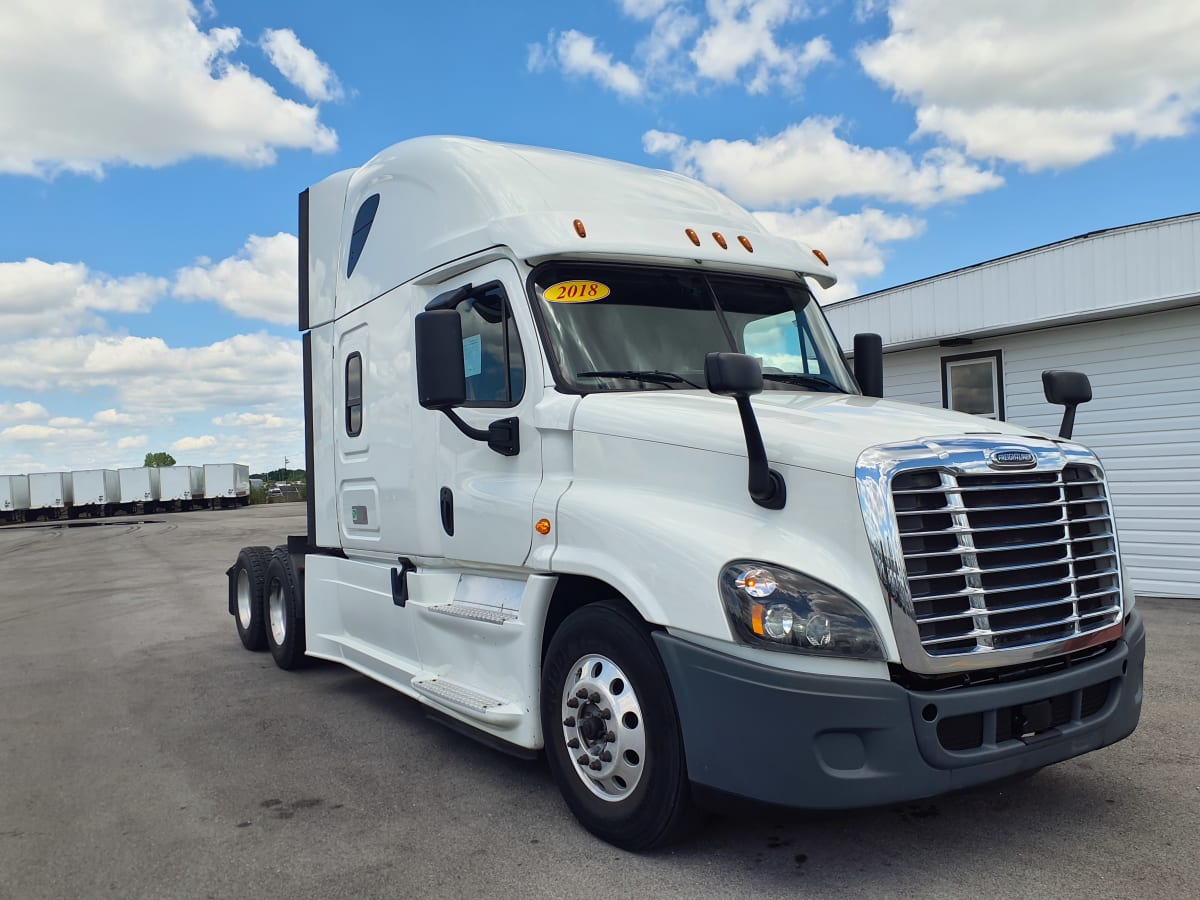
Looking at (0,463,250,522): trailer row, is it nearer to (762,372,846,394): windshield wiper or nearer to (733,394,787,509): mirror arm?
(762,372,846,394): windshield wiper

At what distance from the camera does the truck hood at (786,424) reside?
3750mm

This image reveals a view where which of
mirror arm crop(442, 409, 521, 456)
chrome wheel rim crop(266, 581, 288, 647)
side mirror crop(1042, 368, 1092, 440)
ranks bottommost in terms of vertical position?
chrome wheel rim crop(266, 581, 288, 647)

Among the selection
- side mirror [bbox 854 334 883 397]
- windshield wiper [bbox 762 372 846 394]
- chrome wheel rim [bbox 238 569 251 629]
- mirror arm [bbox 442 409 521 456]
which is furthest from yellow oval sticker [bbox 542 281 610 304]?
chrome wheel rim [bbox 238 569 251 629]

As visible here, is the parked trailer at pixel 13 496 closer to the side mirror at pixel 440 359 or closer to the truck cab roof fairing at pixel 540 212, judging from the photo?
the truck cab roof fairing at pixel 540 212

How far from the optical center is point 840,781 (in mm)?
3461

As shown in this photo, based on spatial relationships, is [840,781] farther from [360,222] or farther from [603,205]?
[360,222]

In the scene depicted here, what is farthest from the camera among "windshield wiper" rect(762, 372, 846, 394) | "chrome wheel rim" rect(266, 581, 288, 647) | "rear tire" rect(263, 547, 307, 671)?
"chrome wheel rim" rect(266, 581, 288, 647)

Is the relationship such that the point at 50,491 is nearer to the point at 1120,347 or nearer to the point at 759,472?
the point at 1120,347

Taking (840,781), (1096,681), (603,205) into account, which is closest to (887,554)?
(840,781)

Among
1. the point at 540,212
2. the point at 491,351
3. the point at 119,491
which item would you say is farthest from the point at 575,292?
the point at 119,491

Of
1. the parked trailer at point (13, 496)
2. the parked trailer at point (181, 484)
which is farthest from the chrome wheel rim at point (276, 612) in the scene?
the parked trailer at point (181, 484)

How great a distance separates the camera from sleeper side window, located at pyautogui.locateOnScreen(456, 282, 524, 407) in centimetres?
492

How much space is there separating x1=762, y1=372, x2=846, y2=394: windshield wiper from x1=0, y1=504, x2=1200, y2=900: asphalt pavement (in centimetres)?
211

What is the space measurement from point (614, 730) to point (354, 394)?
3.58 metres
